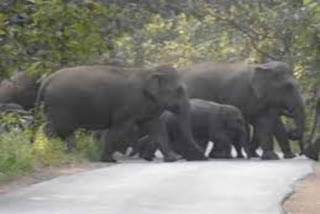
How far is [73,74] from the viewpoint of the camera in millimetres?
21016

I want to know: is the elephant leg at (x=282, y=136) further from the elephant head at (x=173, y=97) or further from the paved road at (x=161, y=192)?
the paved road at (x=161, y=192)

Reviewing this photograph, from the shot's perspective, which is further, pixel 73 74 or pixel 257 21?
pixel 257 21

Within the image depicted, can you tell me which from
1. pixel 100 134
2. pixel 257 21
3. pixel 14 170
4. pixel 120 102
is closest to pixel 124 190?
pixel 14 170

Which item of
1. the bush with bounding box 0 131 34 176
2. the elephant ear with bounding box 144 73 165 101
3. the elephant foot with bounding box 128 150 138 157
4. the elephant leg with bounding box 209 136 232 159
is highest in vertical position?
the elephant ear with bounding box 144 73 165 101

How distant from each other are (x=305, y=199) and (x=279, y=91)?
10.0m

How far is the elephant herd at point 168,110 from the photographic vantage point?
67.2 feet

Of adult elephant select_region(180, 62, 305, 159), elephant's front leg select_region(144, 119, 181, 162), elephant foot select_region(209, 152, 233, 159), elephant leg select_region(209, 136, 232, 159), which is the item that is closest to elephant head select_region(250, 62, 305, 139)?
adult elephant select_region(180, 62, 305, 159)

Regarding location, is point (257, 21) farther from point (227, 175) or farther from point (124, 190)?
point (124, 190)

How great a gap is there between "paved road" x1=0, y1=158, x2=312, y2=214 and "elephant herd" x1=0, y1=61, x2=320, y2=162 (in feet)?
13.5

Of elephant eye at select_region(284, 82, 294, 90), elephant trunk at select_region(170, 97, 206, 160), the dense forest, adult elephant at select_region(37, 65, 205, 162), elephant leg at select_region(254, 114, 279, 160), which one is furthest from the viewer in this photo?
elephant eye at select_region(284, 82, 294, 90)

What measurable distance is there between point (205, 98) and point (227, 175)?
372 inches

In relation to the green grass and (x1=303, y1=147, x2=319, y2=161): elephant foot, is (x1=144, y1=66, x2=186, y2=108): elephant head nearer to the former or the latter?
the green grass

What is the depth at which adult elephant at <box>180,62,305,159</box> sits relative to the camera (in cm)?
2198

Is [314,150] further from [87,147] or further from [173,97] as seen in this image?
[87,147]
